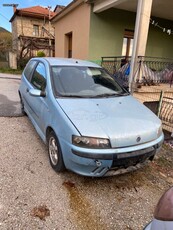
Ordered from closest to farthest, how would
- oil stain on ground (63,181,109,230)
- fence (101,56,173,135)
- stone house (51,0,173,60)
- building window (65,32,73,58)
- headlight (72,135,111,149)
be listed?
oil stain on ground (63,181,109,230)
headlight (72,135,111,149)
fence (101,56,173,135)
stone house (51,0,173,60)
building window (65,32,73,58)

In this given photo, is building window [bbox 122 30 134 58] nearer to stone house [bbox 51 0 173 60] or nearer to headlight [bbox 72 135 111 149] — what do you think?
stone house [bbox 51 0 173 60]

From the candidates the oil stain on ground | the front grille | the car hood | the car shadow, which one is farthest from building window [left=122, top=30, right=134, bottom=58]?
the oil stain on ground

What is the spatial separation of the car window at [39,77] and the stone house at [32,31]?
17.5 meters

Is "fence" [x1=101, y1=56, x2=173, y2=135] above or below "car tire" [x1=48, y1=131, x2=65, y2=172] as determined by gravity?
above

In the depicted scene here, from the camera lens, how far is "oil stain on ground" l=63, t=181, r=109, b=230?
2.08 metres

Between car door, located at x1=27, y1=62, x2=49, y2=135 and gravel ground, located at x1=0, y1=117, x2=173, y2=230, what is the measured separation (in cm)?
57

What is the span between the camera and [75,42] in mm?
10906

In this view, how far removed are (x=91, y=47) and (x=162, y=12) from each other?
3767mm

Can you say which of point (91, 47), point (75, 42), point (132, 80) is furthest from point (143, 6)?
point (75, 42)

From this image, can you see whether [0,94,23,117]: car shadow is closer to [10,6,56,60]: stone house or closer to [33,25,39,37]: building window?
[10,6,56,60]: stone house

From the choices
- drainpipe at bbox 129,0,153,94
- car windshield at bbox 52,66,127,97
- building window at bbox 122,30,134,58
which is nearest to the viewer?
car windshield at bbox 52,66,127,97

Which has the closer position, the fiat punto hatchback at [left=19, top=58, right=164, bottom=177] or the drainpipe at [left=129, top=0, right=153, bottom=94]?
the fiat punto hatchback at [left=19, top=58, right=164, bottom=177]

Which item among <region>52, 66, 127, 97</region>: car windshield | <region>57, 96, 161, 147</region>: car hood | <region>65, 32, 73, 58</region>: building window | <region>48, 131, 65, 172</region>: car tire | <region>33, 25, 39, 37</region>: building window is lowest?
<region>48, 131, 65, 172</region>: car tire

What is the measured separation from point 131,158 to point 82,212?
852 millimetres
